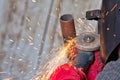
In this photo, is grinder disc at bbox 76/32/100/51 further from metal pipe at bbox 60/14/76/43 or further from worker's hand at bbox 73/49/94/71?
metal pipe at bbox 60/14/76/43

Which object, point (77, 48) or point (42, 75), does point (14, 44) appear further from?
point (77, 48)

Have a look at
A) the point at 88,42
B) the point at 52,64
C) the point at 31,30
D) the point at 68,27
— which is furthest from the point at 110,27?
the point at 31,30

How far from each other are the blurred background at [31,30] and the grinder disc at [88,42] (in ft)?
2.48

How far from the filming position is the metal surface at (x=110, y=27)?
1.56 m

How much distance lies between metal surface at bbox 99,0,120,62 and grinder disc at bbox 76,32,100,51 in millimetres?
153

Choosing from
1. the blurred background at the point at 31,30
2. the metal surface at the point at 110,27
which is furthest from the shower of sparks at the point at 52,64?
Result: the metal surface at the point at 110,27

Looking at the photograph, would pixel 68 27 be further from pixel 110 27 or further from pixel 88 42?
pixel 110 27

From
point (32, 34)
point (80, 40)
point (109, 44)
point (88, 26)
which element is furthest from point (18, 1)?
point (109, 44)

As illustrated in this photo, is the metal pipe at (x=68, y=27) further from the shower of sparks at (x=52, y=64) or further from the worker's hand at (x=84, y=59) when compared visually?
the worker's hand at (x=84, y=59)

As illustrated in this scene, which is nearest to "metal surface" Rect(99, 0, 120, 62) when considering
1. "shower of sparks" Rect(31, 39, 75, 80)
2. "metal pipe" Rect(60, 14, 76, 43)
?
"metal pipe" Rect(60, 14, 76, 43)

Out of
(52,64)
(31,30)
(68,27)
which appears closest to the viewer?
(68,27)

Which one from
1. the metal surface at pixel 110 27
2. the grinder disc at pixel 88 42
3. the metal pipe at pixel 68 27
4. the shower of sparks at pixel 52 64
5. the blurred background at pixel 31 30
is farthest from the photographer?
the blurred background at pixel 31 30

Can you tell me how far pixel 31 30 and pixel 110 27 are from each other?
51.7 inches

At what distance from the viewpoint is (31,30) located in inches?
112
